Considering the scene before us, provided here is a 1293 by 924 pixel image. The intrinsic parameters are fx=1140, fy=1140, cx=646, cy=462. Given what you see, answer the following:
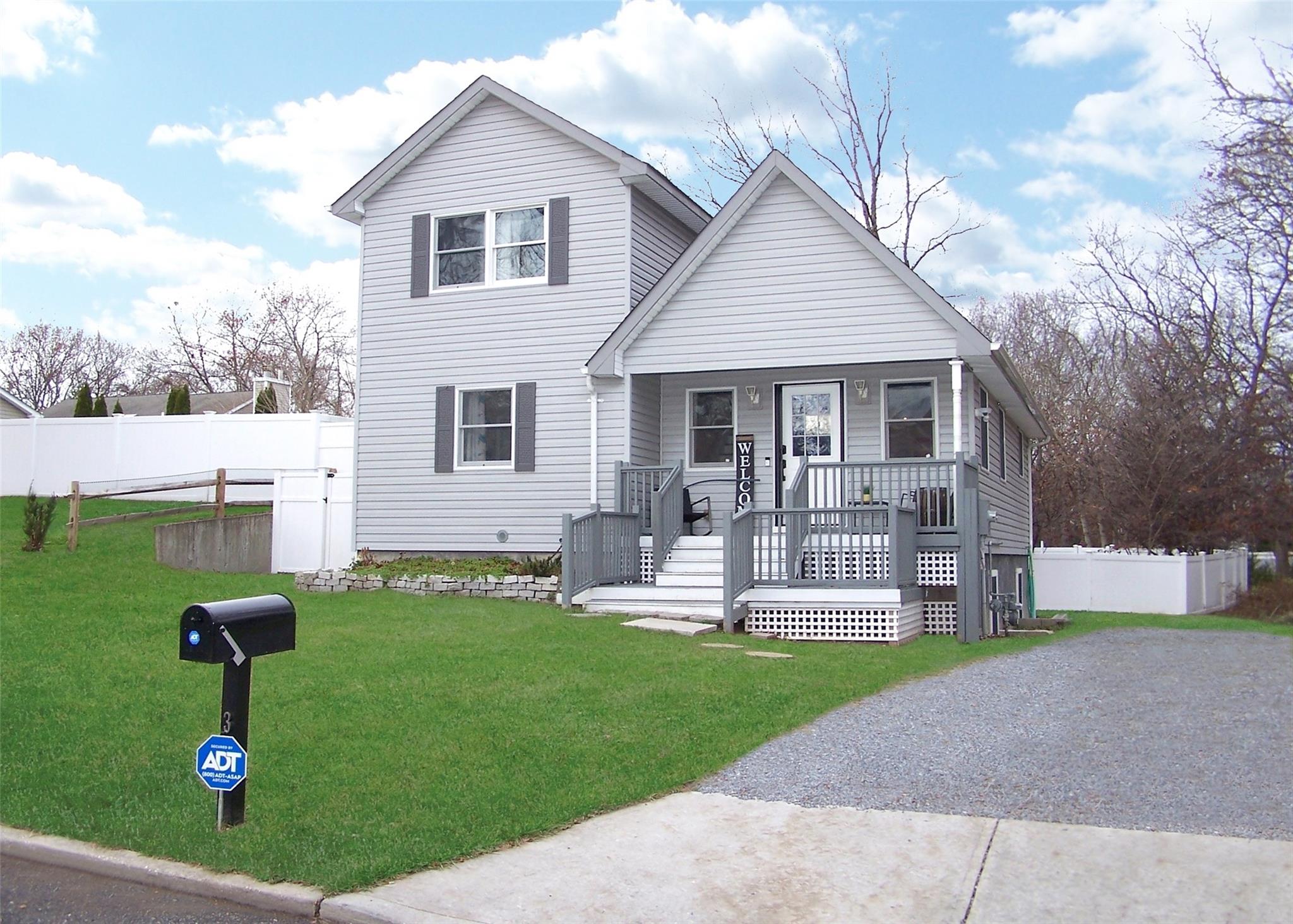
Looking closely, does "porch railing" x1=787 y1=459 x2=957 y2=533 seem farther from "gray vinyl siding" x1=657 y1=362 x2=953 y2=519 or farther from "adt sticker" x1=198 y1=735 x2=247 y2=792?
"adt sticker" x1=198 y1=735 x2=247 y2=792

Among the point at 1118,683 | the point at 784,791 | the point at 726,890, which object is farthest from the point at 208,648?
the point at 1118,683

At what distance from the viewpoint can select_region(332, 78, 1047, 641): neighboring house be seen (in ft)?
45.6

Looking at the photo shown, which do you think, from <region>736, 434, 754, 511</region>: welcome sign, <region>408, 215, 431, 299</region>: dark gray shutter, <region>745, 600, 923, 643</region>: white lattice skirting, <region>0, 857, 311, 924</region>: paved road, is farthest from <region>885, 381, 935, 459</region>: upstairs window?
<region>0, 857, 311, 924</region>: paved road

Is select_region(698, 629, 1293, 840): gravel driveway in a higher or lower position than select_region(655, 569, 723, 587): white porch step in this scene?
lower

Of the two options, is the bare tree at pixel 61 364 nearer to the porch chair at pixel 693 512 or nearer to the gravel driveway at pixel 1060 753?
the porch chair at pixel 693 512

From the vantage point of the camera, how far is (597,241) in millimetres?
17250

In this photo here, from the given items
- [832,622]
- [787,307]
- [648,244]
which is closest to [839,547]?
[832,622]

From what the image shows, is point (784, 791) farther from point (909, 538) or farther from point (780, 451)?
point (780, 451)

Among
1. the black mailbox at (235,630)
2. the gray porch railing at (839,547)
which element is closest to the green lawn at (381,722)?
the black mailbox at (235,630)

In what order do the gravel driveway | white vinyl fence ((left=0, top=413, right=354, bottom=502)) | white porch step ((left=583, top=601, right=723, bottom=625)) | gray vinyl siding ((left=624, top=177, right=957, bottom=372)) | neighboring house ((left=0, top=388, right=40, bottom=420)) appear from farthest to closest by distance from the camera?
neighboring house ((left=0, top=388, right=40, bottom=420)), white vinyl fence ((left=0, top=413, right=354, bottom=502)), gray vinyl siding ((left=624, top=177, right=957, bottom=372)), white porch step ((left=583, top=601, right=723, bottom=625)), the gravel driveway

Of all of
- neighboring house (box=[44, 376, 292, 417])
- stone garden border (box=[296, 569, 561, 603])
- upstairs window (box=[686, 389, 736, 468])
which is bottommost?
stone garden border (box=[296, 569, 561, 603])

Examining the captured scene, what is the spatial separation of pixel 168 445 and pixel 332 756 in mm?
22580

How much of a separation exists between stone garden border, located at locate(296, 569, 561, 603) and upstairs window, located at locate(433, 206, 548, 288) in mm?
4774

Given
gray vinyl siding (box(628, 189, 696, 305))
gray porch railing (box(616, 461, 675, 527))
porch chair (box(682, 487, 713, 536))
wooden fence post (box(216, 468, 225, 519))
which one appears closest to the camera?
gray porch railing (box(616, 461, 675, 527))
